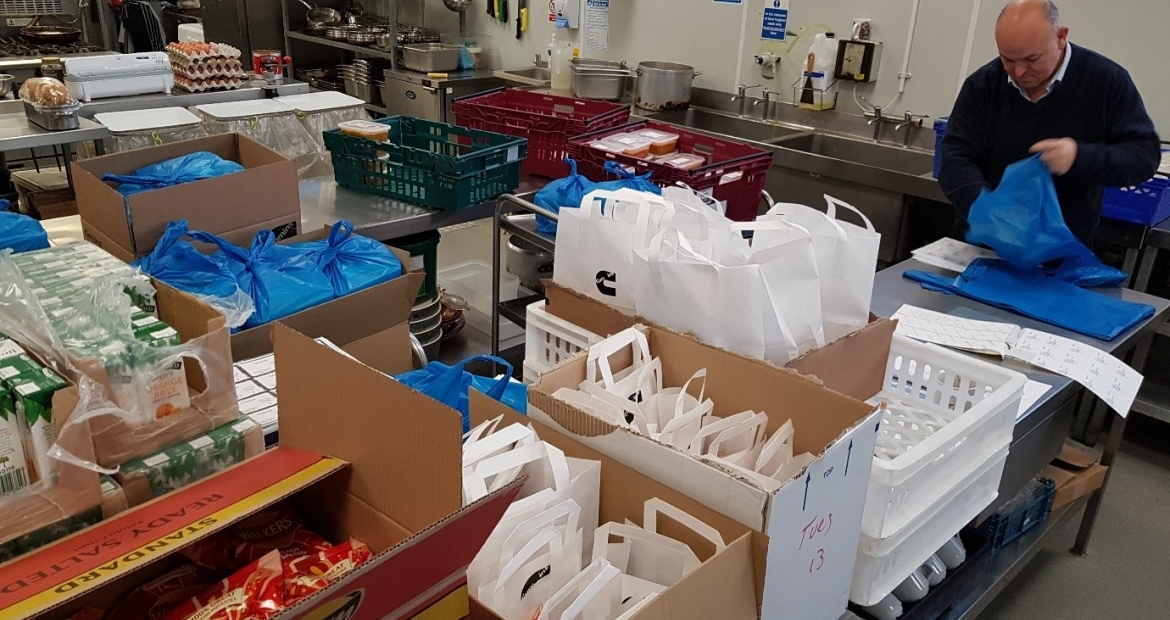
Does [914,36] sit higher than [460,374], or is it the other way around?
[914,36]

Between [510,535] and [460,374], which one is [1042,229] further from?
[510,535]

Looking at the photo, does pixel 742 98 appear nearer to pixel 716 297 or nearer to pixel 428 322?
pixel 428 322

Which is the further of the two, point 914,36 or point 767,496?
point 914,36

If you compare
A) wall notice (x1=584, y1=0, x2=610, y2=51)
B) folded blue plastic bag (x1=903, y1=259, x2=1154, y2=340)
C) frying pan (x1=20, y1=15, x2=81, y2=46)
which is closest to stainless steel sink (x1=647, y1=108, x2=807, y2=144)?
wall notice (x1=584, y1=0, x2=610, y2=51)

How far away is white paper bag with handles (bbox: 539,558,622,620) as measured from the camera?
0.92 metres

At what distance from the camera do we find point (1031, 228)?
206 cm

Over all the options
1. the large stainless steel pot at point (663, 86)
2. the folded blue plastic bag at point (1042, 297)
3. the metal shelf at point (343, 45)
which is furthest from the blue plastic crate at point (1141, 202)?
the metal shelf at point (343, 45)

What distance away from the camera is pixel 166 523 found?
88 cm

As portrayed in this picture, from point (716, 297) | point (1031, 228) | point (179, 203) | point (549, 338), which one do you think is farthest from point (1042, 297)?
point (179, 203)

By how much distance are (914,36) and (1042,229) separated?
2000 mm

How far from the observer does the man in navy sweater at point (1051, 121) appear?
217 cm

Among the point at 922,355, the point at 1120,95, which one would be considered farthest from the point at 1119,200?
the point at 922,355

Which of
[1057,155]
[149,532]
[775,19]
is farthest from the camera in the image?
[775,19]

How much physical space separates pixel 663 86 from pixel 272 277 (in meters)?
2.99
